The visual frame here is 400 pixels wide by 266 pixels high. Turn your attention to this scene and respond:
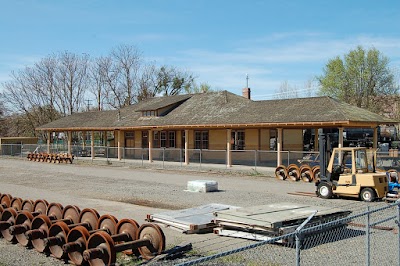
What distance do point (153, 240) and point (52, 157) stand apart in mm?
34897

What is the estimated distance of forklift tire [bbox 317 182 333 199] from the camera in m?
17.2

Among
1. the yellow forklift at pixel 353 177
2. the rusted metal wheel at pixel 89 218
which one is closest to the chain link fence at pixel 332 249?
the rusted metal wheel at pixel 89 218

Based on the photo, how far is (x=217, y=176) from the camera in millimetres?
27766

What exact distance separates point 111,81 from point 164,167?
1804 inches

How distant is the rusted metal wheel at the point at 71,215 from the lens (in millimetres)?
10688

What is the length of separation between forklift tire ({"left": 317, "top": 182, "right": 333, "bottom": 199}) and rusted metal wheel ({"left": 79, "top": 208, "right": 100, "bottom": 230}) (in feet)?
32.7

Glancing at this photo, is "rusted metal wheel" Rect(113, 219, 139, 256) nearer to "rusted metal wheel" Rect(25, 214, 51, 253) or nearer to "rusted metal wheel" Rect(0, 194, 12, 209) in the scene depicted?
"rusted metal wheel" Rect(25, 214, 51, 253)

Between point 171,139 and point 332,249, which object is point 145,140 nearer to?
point 171,139

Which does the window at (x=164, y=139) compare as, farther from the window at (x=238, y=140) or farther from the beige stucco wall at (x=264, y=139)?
the beige stucco wall at (x=264, y=139)

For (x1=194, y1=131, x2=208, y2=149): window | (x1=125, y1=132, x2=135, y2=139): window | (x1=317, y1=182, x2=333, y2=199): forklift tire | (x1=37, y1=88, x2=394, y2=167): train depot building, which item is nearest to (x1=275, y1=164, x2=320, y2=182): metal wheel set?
→ (x1=37, y1=88, x2=394, y2=167): train depot building

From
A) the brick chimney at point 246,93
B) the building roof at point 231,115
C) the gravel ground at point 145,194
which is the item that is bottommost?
the gravel ground at point 145,194

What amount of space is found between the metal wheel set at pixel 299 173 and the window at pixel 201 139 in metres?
12.3

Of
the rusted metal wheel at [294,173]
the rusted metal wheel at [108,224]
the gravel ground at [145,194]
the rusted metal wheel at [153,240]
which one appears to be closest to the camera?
the rusted metal wheel at [153,240]

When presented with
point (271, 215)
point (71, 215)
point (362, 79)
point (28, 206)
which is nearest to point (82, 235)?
point (71, 215)
